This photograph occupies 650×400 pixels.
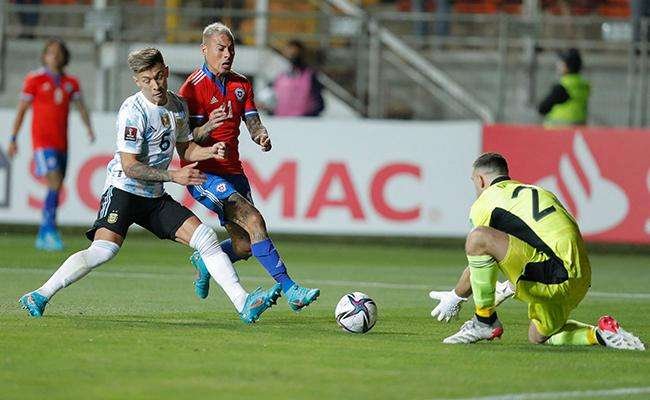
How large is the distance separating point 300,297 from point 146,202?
50.6 inches

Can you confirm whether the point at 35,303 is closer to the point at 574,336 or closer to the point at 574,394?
the point at 574,336

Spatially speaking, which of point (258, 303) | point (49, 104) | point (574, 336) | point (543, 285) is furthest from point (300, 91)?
point (543, 285)

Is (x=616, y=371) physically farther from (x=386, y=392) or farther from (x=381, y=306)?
(x=381, y=306)

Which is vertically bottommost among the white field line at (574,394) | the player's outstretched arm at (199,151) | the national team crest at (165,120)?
the white field line at (574,394)

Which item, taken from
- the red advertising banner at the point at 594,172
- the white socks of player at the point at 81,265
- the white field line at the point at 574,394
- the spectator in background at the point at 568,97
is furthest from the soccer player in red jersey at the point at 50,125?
the white field line at the point at 574,394

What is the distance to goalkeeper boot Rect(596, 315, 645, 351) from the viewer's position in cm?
993

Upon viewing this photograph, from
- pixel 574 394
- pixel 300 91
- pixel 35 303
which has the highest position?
pixel 300 91

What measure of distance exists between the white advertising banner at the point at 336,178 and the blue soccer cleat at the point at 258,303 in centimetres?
948

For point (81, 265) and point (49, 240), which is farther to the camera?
point (49, 240)

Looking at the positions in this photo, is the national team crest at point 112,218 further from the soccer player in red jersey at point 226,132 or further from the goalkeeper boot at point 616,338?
the goalkeeper boot at point 616,338

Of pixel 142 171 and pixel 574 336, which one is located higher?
pixel 142 171

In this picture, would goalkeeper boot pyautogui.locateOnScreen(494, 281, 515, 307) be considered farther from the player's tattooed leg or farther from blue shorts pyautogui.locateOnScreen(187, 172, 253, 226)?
blue shorts pyautogui.locateOnScreen(187, 172, 253, 226)

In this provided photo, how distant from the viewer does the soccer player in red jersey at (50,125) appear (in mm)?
18500

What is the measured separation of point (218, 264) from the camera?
1087 cm
